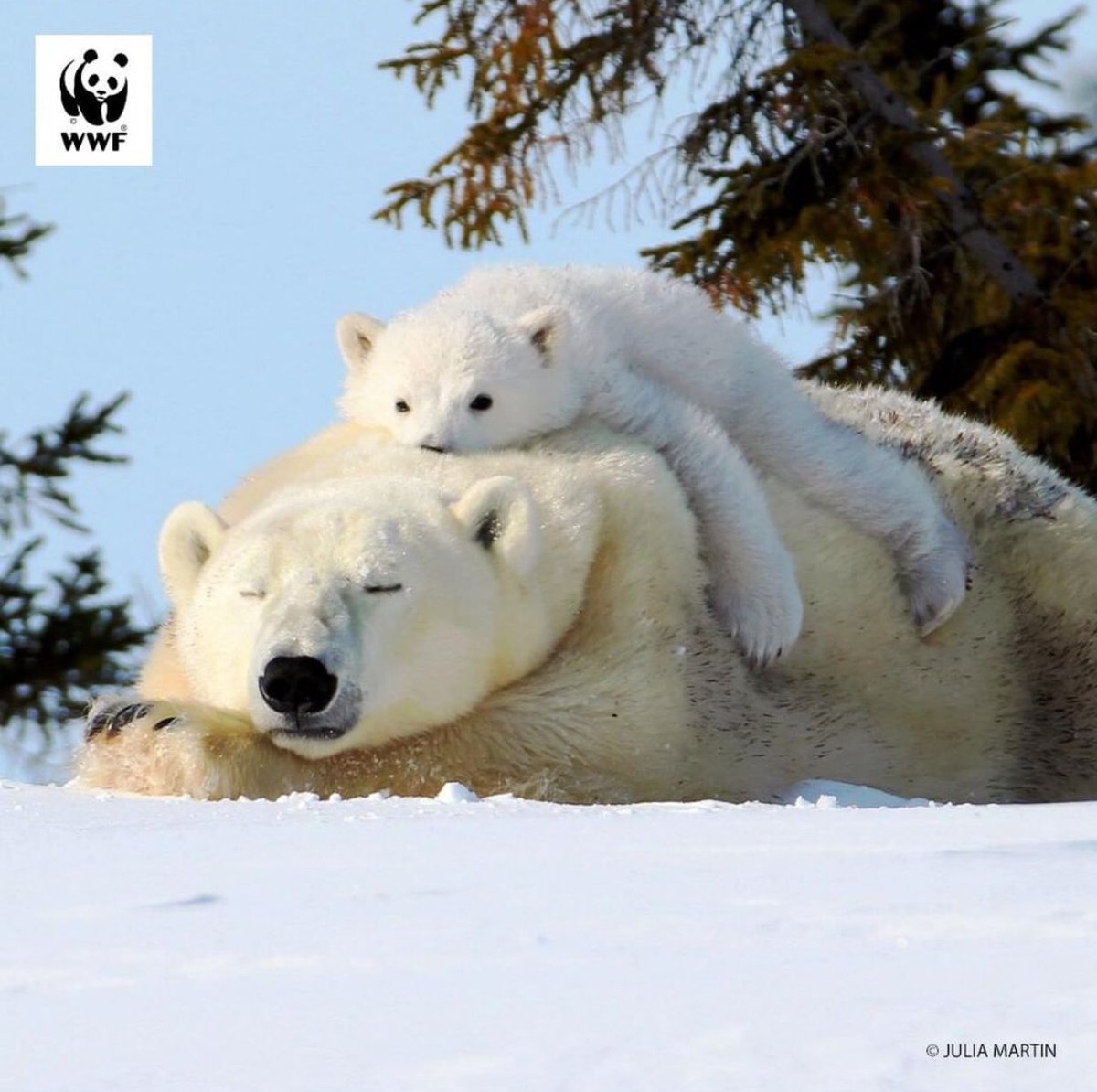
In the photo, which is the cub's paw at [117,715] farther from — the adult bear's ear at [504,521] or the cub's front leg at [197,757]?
the adult bear's ear at [504,521]

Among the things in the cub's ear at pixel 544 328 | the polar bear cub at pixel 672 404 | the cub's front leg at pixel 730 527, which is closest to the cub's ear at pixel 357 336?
the polar bear cub at pixel 672 404

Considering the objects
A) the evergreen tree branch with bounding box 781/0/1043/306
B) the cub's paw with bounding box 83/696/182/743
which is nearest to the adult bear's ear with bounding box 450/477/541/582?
the cub's paw with bounding box 83/696/182/743

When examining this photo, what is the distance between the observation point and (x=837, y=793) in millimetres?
5879

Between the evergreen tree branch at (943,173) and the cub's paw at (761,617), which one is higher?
the evergreen tree branch at (943,173)

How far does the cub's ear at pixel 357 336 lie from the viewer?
6.83 m

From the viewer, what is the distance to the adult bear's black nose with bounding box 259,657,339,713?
511cm

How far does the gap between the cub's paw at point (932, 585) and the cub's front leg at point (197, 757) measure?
1970 millimetres

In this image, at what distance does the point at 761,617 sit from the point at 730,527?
257 mm

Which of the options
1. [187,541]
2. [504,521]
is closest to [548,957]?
[504,521]

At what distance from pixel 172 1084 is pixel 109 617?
34.3 feet

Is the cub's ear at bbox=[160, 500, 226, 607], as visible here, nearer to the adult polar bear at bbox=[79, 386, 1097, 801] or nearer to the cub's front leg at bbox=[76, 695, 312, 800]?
the adult polar bear at bbox=[79, 386, 1097, 801]

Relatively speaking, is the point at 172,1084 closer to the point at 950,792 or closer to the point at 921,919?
the point at 921,919

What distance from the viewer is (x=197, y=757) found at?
213 inches

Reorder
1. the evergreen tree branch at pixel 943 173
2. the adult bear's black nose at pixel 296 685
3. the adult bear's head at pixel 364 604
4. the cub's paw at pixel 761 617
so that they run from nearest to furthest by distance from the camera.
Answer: the adult bear's black nose at pixel 296 685 < the adult bear's head at pixel 364 604 < the cub's paw at pixel 761 617 < the evergreen tree branch at pixel 943 173
